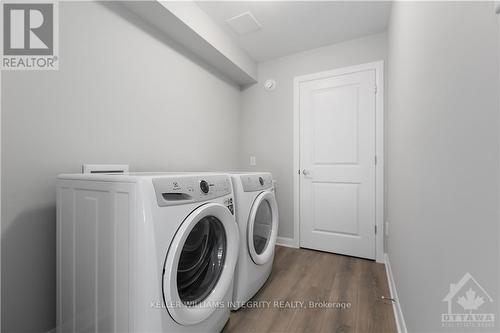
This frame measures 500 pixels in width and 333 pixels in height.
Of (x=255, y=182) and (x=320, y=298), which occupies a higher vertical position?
(x=255, y=182)

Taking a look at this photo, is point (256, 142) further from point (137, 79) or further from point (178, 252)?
point (178, 252)

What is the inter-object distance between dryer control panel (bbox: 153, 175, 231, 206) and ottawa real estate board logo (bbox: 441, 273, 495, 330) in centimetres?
89

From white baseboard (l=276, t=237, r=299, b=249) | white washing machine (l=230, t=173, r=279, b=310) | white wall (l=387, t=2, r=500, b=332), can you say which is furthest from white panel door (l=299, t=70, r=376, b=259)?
white wall (l=387, t=2, r=500, b=332)

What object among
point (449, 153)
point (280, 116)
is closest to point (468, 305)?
point (449, 153)

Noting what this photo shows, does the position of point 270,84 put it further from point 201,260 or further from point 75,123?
point 201,260

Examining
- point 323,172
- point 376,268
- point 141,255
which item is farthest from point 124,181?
point 376,268

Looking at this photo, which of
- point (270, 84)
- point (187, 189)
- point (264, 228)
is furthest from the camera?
point (270, 84)

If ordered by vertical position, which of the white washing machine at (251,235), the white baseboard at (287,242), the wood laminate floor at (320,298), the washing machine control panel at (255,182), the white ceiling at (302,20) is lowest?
the wood laminate floor at (320,298)

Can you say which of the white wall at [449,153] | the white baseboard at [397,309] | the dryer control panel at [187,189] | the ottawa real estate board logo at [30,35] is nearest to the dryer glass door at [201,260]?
the dryer control panel at [187,189]

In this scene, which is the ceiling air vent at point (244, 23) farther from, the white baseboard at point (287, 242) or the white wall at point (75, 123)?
the white baseboard at point (287, 242)

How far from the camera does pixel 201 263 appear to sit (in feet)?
3.81

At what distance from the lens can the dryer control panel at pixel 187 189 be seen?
0.87 metres

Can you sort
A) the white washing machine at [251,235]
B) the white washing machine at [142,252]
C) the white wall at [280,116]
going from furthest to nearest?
the white wall at [280,116]
the white washing machine at [251,235]
the white washing machine at [142,252]

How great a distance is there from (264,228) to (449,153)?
4.25ft
